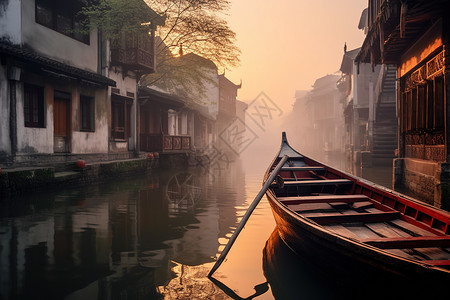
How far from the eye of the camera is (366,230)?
5.09 meters

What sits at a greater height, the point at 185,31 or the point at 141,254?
the point at 185,31

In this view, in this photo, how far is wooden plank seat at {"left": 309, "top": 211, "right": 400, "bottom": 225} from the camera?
17.0 ft

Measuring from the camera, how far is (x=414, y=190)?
10430mm

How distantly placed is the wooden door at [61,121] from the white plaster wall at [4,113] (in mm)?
2616

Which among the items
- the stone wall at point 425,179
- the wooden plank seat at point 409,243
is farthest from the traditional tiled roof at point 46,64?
the stone wall at point 425,179

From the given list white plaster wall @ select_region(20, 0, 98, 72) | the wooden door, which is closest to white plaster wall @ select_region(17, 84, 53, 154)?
the wooden door

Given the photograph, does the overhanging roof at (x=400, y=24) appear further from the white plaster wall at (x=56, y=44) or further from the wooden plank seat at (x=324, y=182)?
the white plaster wall at (x=56, y=44)

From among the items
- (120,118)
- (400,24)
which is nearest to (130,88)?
(120,118)

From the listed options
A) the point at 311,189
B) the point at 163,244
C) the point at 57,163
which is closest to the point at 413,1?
the point at 311,189

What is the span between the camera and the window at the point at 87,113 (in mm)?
15664

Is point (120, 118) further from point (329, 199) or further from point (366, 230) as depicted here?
point (366, 230)

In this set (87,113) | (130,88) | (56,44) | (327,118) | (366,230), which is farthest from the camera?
(327,118)

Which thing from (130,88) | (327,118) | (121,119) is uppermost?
(327,118)

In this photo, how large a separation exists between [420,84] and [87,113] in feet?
40.2
